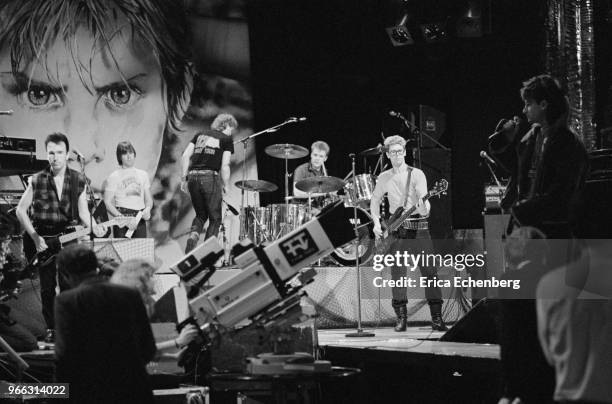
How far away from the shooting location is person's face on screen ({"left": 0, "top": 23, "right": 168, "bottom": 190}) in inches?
427

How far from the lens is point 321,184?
33.9 feet

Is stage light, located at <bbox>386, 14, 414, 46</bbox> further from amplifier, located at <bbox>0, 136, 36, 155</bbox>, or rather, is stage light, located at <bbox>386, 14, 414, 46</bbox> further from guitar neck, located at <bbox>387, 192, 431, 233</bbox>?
amplifier, located at <bbox>0, 136, 36, 155</bbox>

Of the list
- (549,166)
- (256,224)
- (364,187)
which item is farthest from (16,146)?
(549,166)

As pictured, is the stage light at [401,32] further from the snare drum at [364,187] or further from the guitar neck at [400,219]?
the guitar neck at [400,219]

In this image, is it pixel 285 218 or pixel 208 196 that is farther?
pixel 285 218

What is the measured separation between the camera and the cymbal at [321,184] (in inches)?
404

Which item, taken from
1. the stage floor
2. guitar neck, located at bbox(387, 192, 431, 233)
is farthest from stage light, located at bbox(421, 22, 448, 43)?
the stage floor

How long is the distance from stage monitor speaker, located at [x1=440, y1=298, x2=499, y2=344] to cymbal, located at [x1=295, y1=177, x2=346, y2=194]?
387cm

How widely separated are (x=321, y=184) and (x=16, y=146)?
12.7ft

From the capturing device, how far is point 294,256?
4070mm

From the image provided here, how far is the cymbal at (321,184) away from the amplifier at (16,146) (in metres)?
3.52

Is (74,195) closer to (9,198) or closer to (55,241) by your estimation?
(55,241)

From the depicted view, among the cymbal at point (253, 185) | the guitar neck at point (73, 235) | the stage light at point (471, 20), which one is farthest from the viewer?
the cymbal at point (253, 185)

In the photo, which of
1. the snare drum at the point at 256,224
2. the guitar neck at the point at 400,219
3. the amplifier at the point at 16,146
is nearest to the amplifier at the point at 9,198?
the amplifier at the point at 16,146
